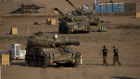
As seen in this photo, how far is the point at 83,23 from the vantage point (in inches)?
1956

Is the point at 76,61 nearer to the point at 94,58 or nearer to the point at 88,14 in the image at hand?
the point at 94,58

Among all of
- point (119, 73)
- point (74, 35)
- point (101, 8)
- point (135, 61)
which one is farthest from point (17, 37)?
point (101, 8)

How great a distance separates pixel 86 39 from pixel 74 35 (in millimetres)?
4014

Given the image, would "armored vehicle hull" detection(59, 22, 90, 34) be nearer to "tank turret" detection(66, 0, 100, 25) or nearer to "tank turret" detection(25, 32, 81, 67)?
"tank turret" detection(66, 0, 100, 25)

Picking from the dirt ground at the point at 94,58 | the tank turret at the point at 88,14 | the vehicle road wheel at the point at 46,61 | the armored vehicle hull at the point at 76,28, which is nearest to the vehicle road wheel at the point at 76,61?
the dirt ground at the point at 94,58

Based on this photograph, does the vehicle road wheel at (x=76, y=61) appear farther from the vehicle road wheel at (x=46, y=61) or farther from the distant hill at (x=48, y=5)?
the distant hill at (x=48, y=5)

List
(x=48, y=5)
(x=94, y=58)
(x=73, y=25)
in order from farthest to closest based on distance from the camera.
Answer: (x=48, y=5) → (x=73, y=25) → (x=94, y=58)

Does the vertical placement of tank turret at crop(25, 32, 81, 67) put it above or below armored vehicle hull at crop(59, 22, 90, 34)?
below

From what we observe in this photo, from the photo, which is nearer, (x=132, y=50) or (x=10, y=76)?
(x=10, y=76)

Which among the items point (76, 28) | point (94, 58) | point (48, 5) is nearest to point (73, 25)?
point (76, 28)

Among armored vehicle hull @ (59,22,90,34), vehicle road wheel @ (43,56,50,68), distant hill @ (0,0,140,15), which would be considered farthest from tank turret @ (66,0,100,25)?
vehicle road wheel @ (43,56,50,68)

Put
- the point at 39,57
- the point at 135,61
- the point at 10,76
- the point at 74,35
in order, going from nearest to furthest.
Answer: the point at 10,76 < the point at 39,57 < the point at 135,61 < the point at 74,35

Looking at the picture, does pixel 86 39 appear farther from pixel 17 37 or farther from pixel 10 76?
pixel 10 76

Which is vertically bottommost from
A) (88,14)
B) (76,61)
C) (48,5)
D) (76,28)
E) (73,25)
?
(76,61)
